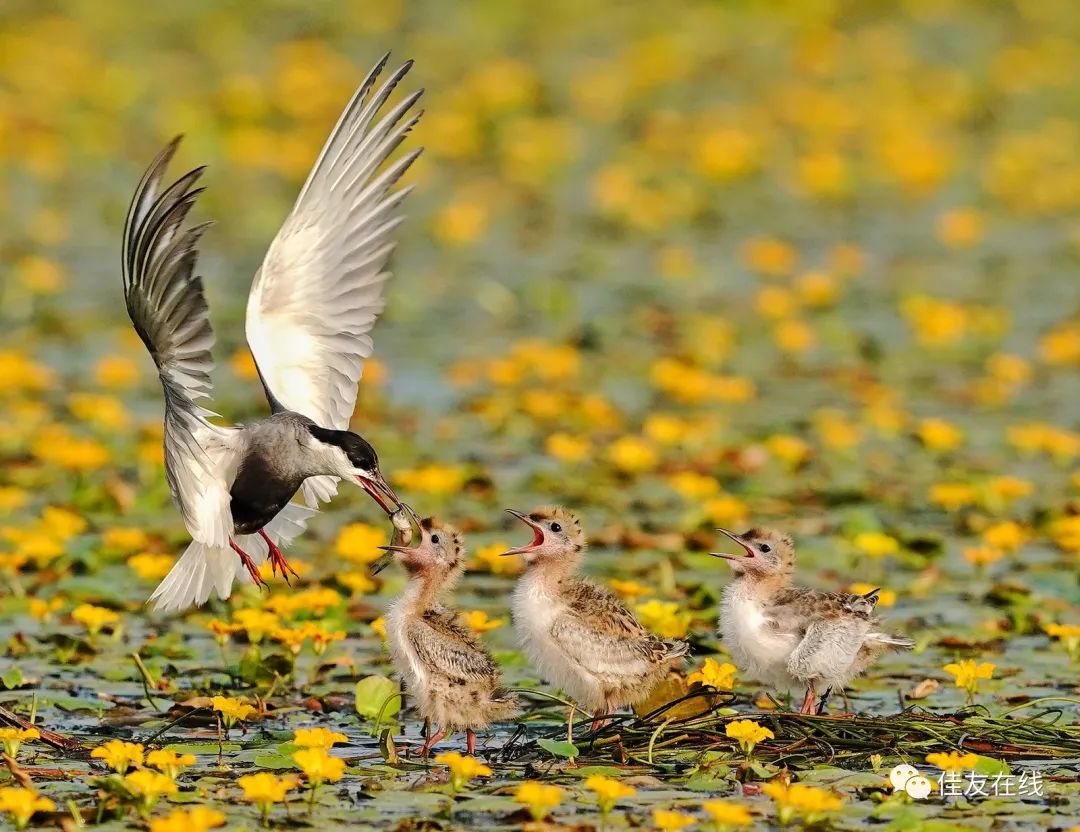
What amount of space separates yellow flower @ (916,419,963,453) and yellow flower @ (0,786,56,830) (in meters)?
6.53

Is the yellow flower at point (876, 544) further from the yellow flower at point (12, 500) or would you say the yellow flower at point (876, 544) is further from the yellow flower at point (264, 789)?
the yellow flower at point (12, 500)

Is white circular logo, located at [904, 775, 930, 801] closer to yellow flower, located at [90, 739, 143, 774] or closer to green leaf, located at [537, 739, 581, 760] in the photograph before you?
green leaf, located at [537, 739, 581, 760]

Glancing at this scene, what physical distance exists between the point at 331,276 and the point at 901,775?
3.15 m

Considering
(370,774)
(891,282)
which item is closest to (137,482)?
(370,774)

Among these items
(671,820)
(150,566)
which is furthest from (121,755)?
(150,566)

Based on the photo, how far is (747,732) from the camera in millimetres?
6363

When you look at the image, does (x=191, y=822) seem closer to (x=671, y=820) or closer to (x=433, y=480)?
(x=671, y=820)

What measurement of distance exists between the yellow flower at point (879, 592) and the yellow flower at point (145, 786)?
3.10 metres

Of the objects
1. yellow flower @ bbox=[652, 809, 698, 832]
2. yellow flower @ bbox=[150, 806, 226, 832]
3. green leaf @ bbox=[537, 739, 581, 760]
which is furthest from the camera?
green leaf @ bbox=[537, 739, 581, 760]

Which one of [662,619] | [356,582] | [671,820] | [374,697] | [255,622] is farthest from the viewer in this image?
[356,582]

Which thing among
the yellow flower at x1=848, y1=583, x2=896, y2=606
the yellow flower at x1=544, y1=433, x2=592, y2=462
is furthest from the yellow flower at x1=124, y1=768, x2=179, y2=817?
the yellow flower at x1=544, y1=433, x2=592, y2=462

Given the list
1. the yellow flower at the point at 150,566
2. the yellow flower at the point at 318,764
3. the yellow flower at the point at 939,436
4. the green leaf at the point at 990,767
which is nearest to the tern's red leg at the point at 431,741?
the yellow flower at the point at 318,764

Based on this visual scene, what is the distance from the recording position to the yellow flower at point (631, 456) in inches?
423

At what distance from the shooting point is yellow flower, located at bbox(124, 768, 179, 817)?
5.83 metres
